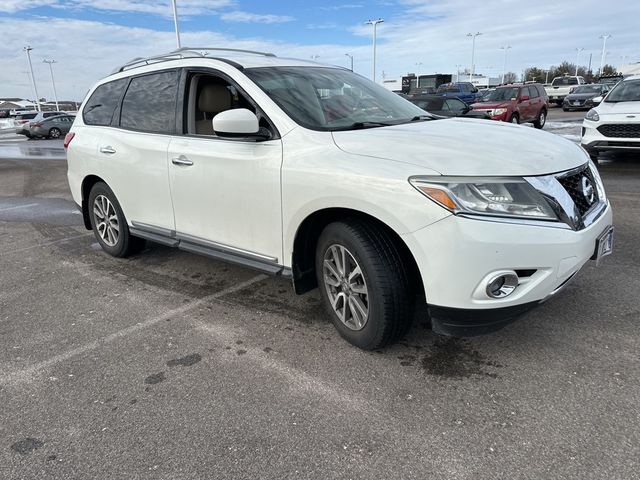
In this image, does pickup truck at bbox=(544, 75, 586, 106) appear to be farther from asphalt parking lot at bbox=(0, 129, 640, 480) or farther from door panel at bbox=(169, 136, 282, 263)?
door panel at bbox=(169, 136, 282, 263)

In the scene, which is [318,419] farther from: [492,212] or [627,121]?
[627,121]

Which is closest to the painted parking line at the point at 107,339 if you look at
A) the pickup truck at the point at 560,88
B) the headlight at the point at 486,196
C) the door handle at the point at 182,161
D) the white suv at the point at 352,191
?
the white suv at the point at 352,191

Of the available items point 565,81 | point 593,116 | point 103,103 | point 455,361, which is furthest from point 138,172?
point 565,81

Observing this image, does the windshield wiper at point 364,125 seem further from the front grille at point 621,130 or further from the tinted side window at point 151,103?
the front grille at point 621,130

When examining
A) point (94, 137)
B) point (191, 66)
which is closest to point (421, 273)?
point (191, 66)

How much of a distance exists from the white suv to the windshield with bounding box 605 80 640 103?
7.53m

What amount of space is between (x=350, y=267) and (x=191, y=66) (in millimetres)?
2149

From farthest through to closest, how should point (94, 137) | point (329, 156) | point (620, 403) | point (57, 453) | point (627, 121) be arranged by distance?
point (627, 121), point (94, 137), point (329, 156), point (620, 403), point (57, 453)

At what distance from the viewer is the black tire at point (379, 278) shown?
291cm

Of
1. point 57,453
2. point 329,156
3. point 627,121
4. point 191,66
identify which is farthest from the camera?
point 627,121

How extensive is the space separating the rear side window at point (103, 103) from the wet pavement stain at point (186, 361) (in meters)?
2.80

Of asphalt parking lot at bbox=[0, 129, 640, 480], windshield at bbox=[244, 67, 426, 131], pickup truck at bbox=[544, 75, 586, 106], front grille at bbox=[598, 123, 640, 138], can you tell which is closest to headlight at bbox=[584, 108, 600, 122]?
front grille at bbox=[598, 123, 640, 138]

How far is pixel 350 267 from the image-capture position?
3.15 metres

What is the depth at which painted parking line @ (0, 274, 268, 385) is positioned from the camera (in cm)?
317
